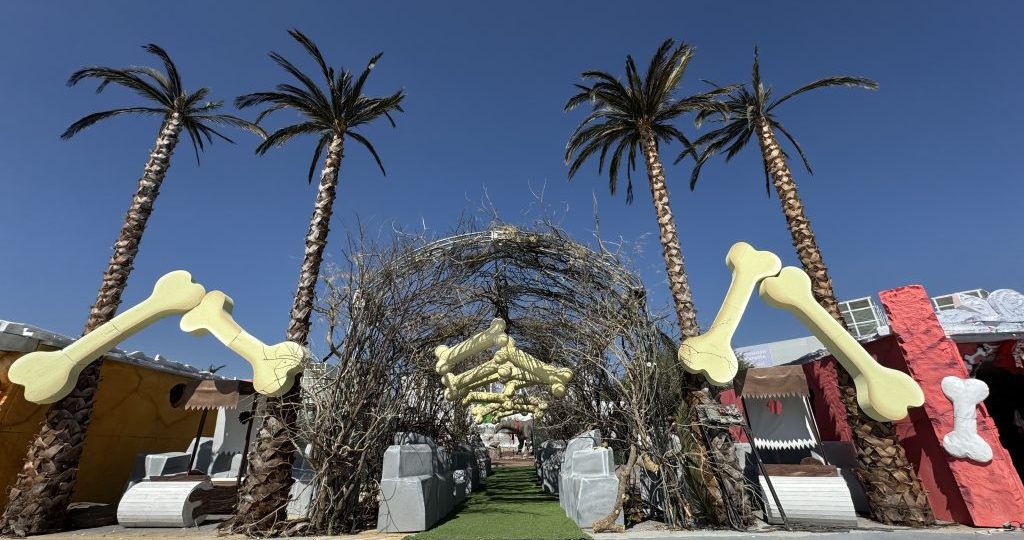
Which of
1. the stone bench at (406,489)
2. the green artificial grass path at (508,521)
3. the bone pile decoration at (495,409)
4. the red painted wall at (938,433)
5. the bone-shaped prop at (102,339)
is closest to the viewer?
the green artificial grass path at (508,521)

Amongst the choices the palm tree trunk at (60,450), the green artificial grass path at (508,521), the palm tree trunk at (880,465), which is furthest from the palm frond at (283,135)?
the palm tree trunk at (880,465)

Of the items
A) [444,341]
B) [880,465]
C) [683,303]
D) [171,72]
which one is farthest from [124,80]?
[880,465]

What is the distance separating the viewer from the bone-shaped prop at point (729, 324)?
21.4 feet

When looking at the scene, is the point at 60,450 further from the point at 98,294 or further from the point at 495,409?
the point at 495,409

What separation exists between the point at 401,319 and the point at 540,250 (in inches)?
119

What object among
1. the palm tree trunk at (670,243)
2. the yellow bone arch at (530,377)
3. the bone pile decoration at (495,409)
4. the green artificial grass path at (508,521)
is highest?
the palm tree trunk at (670,243)

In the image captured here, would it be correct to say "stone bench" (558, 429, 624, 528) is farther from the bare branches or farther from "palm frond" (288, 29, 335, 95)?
"palm frond" (288, 29, 335, 95)

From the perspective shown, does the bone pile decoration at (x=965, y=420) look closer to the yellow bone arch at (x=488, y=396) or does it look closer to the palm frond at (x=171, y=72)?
the yellow bone arch at (x=488, y=396)

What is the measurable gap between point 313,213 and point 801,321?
9.15 meters

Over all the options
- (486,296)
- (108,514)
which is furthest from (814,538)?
(108,514)

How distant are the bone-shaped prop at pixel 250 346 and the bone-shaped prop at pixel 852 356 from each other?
Answer: 7579 millimetres

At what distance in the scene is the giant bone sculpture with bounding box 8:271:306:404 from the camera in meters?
7.01

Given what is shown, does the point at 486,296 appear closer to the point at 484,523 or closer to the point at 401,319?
the point at 401,319

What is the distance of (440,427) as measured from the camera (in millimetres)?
11180
